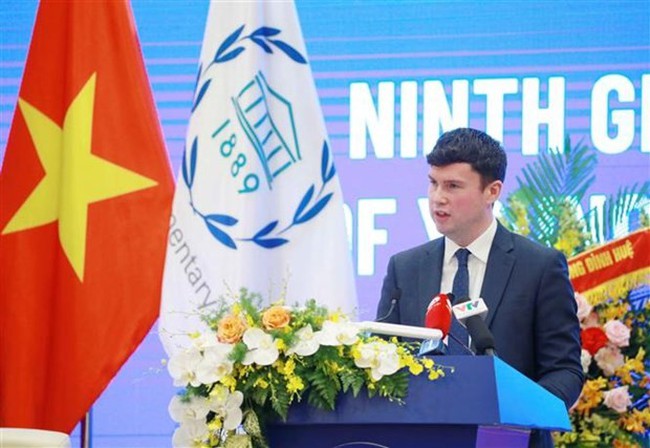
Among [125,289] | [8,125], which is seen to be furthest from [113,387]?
[8,125]

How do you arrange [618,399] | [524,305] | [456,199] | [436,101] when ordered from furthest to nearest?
[436,101] → [618,399] → [456,199] → [524,305]

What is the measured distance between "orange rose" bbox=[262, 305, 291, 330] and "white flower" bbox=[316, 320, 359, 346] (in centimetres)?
8

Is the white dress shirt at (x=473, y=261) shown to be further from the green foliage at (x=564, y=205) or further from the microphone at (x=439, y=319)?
the green foliage at (x=564, y=205)

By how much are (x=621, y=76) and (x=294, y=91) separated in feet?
5.05

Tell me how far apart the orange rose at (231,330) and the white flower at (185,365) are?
0.22 feet

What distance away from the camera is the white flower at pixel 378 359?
2.45 metres

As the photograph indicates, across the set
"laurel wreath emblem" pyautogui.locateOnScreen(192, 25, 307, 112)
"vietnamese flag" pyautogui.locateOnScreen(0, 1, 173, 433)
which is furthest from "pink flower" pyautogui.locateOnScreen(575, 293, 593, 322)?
"vietnamese flag" pyautogui.locateOnScreen(0, 1, 173, 433)

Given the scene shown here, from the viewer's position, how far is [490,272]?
341cm

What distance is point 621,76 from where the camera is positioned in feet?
16.5

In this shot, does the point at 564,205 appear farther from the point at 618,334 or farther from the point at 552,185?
the point at 618,334

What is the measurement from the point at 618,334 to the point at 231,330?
7.26ft

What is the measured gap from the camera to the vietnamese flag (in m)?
4.54

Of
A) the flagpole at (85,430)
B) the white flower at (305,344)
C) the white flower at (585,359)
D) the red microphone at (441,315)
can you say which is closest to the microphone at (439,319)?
the red microphone at (441,315)

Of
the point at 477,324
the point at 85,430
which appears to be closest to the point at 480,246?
the point at 477,324
